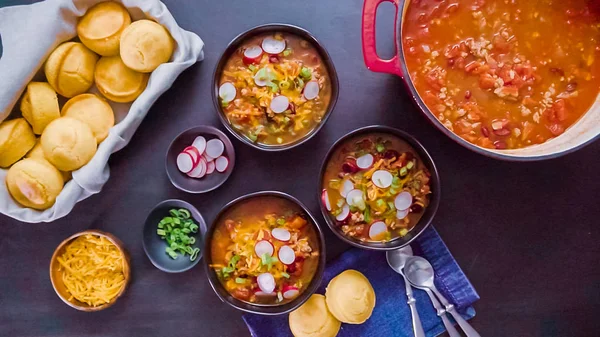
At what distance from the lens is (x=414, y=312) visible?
84.6 inches

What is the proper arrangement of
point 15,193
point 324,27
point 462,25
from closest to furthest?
point 462,25
point 15,193
point 324,27

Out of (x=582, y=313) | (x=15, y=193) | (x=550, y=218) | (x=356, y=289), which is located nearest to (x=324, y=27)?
(x=356, y=289)

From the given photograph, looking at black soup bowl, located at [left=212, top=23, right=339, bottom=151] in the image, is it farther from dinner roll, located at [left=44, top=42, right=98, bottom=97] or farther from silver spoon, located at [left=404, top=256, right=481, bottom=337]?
silver spoon, located at [left=404, top=256, right=481, bottom=337]

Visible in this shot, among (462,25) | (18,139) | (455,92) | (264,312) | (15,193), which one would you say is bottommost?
(264,312)

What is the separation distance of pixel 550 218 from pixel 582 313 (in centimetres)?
40

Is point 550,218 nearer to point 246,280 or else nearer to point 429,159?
point 429,159

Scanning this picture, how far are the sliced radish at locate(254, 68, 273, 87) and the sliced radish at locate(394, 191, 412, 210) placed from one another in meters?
0.64

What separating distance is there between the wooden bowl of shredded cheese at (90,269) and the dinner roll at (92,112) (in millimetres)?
390

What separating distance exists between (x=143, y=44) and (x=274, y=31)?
477 mm

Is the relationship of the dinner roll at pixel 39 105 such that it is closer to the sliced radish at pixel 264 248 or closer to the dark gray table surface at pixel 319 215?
the dark gray table surface at pixel 319 215

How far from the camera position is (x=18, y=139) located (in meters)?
2.03

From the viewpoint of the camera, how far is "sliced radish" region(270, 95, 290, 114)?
6.66 feet

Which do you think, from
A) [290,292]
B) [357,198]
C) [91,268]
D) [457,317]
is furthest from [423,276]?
[91,268]

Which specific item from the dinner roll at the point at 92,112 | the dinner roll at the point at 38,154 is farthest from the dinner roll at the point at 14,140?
the dinner roll at the point at 92,112
